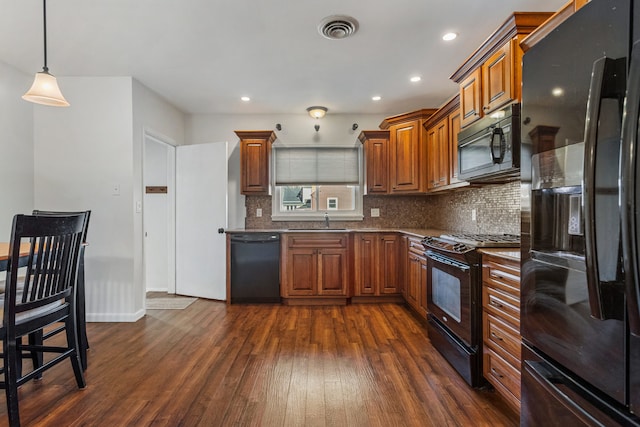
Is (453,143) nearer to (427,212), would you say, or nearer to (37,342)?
(427,212)

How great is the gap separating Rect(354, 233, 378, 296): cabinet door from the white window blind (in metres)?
1.02

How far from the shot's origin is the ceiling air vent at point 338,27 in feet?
7.48

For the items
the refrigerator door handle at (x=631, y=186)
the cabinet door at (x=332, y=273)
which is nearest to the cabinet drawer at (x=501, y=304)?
the refrigerator door handle at (x=631, y=186)

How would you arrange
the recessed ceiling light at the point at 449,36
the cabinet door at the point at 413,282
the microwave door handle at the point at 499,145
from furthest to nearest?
the cabinet door at the point at 413,282 < the recessed ceiling light at the point at 449,36 < the microwave door handle at the point at 499,145

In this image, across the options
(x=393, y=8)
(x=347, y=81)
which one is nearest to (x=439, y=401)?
(x=393, y=8)

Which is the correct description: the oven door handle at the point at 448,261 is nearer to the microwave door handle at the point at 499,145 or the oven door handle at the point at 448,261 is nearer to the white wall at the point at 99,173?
the microwave door handle at the point at 499,145

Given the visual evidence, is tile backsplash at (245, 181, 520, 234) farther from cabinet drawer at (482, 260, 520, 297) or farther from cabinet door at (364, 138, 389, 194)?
cabinet drawer at (482, 260, 520, 297)

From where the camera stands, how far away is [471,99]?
250 cm

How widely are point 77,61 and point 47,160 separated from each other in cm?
108

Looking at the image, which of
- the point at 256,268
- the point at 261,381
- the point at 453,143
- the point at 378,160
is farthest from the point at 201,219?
the point at 453,143

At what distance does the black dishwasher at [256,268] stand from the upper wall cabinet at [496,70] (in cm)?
251

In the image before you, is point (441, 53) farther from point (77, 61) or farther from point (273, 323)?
point (77, 61)

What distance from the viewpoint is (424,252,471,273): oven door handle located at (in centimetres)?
209

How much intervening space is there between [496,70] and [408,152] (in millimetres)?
1774
